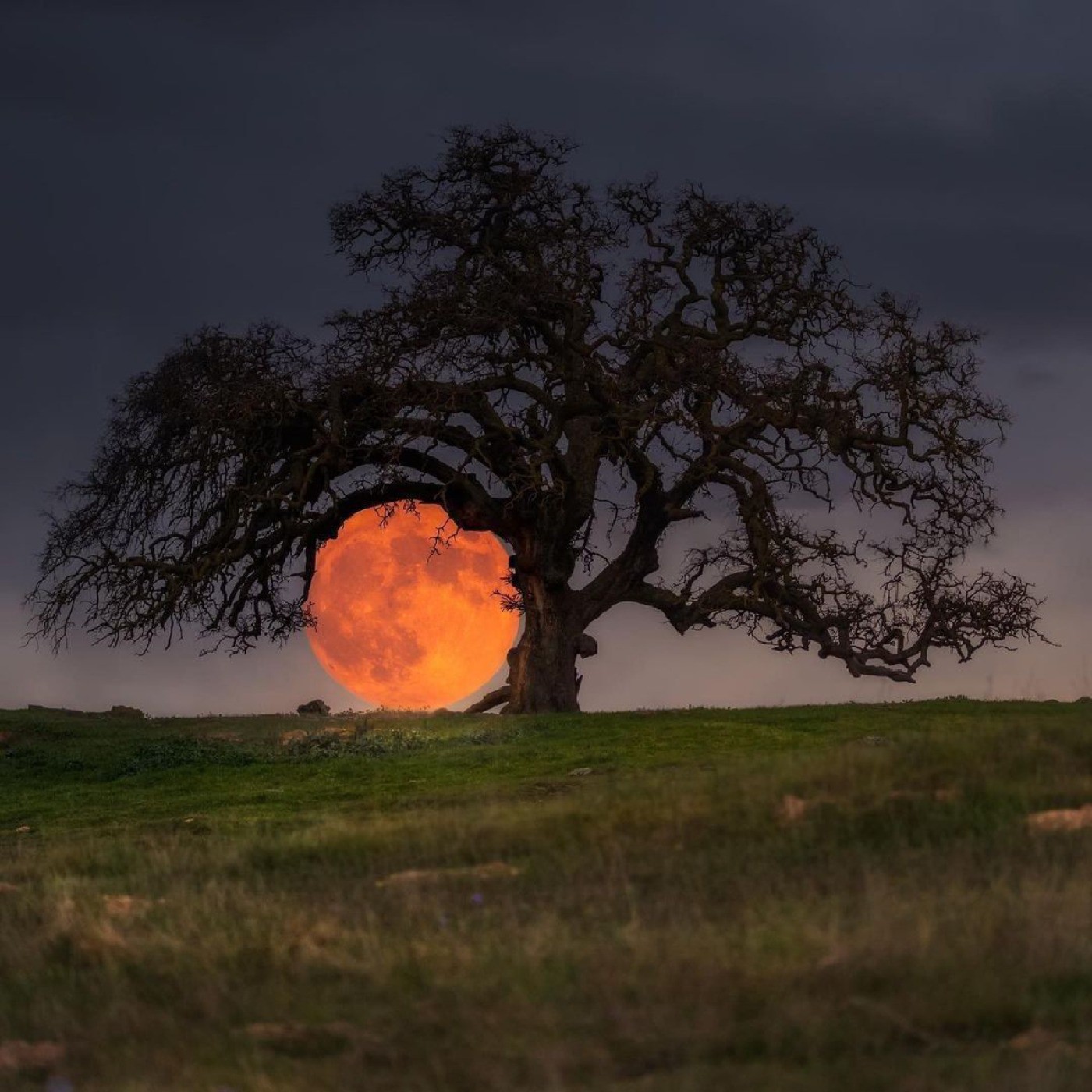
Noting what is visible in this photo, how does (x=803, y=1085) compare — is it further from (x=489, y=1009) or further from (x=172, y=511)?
(x=172, y=511)

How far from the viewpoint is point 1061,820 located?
13664mm

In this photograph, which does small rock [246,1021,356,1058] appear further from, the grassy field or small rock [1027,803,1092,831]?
small rock [1027,803,1092,831]

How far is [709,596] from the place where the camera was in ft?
123

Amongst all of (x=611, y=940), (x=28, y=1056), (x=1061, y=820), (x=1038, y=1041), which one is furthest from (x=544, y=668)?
(x=1038, y=1041)

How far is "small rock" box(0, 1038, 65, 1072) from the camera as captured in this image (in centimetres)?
914

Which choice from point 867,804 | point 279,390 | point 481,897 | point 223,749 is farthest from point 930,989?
point 279,390

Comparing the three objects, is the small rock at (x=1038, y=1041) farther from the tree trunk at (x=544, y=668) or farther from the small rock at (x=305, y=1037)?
the tree trunk at (x=544, y=668)

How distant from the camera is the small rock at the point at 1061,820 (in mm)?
13539

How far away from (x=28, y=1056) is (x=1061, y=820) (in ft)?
28.5

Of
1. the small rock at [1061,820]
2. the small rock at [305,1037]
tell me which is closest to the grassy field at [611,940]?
the small rock at [305,1037]

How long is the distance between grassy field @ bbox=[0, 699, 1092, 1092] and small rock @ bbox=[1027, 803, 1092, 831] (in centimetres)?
19

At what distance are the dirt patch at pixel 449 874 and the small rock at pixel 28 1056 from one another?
13.6ft

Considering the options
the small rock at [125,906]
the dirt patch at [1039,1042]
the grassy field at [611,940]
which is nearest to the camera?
the dirt patch at [1039,1042]

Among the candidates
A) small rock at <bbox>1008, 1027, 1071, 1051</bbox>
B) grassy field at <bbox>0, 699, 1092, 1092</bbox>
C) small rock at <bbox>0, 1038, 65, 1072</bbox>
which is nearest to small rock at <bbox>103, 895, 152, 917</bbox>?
grassy field at <bbox>0, 699, 1092, 1092</bbox>
